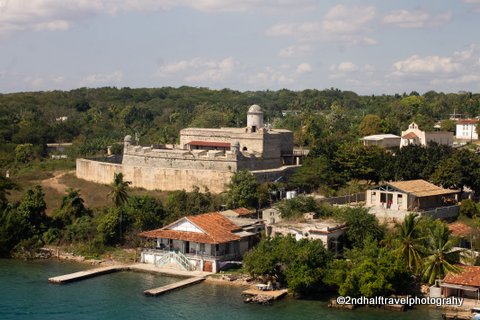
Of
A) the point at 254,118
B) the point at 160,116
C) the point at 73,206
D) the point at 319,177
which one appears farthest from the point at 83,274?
the point at 160,116

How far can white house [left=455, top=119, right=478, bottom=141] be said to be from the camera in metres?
65.3

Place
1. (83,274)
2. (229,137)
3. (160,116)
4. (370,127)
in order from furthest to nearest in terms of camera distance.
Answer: (160,116) < (370,127) < (229,137) < (83,274)

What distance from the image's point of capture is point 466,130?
216 ft

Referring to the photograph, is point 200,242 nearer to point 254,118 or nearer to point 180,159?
point 180,159

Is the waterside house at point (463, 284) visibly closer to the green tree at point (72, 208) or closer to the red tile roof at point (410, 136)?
the green tree at point (72, 208)

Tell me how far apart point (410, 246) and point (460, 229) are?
6081mm

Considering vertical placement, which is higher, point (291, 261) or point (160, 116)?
point (160, 116)

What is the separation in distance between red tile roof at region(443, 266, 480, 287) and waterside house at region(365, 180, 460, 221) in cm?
700

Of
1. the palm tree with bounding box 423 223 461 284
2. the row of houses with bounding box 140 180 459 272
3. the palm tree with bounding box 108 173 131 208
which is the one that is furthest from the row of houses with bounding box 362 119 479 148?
the palm tree with bounding box 423 223 461 284

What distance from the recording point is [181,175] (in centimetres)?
4659

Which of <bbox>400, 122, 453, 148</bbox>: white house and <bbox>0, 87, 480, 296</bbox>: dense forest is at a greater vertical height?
<bbox>400, 122, 453, 148</bbox>: white house

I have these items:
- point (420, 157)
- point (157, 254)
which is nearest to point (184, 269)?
point (157, 254)

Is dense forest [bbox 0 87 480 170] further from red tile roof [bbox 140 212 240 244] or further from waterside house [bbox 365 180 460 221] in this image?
red tile roof [bbox 140 212 240 244]

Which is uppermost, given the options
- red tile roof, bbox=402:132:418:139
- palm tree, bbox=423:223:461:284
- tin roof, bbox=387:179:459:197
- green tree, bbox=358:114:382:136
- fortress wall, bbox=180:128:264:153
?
green tree, bbox=358:114:382:136
